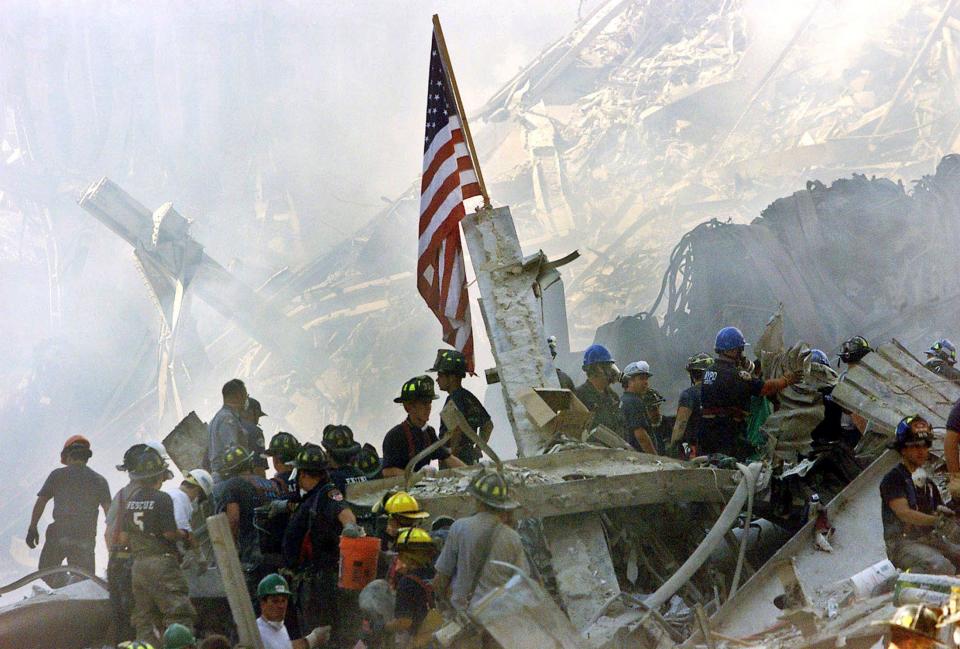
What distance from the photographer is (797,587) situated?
19.4 feet

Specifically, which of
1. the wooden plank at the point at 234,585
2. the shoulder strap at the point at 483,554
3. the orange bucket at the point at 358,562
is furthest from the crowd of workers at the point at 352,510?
the wooden plank at the point at 234,585

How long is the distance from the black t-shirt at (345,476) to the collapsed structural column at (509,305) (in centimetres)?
170

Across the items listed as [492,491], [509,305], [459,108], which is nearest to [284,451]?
[509,305]

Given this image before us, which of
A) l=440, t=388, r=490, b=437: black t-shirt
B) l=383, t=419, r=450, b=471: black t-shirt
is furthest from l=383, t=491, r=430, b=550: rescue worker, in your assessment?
l=440, t=388, r=490, b=437: black t-shirt

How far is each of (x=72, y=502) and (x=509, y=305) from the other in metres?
3.97

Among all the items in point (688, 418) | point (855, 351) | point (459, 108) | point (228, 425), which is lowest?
point (688, 418)

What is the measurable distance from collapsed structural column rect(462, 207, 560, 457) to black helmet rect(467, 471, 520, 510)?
3.54 m

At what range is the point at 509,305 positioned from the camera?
32.6 feet

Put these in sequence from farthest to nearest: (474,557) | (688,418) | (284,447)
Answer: (688,418) → (284,447) → (474,557)

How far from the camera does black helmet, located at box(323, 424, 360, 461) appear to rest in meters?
7.98

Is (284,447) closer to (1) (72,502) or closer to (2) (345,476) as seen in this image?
(2) (345,476)

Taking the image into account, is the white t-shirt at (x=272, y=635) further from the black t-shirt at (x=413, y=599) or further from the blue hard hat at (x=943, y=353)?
the blue hard hat at (x=943, y=353)

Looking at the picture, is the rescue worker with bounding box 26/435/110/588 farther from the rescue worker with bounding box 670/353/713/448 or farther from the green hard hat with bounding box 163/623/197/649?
the rescue worker with bounding box 670/353/713/448

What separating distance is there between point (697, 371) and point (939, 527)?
346 cm
